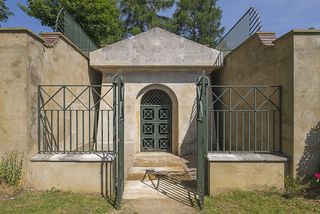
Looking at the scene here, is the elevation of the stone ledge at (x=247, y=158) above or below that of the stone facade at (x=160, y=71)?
below

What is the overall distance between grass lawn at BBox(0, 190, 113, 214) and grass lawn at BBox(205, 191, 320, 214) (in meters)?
2.01

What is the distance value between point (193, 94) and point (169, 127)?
5.48 feet

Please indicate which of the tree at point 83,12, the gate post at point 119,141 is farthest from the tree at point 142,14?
the gate post at point 119,141

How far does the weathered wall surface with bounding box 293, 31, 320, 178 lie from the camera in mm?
4730

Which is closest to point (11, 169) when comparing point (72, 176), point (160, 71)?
point (72, 176)

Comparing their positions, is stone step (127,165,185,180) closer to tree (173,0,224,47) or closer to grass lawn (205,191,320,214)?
grass lawn (205,191,320,214)

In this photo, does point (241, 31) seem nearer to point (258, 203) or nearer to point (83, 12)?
point (258, 203)

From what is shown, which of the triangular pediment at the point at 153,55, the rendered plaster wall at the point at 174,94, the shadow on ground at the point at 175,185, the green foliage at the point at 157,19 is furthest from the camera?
the green foliage at the point at 157,19

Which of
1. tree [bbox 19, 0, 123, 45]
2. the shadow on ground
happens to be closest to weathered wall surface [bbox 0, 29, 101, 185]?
the shadow on ground

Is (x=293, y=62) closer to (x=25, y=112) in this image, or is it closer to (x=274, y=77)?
(x=274, y=77)

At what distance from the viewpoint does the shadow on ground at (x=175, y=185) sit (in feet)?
16.0

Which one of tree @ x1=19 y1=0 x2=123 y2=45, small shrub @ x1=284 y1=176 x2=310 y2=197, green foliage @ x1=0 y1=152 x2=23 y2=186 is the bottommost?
small shrub @ x1=284 y1=176 x2=310 y2=197

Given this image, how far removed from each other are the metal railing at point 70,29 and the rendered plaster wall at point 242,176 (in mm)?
6076

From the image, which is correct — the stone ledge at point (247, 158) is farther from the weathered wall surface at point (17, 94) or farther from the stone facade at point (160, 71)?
the stone facade at point (160, 71)
